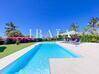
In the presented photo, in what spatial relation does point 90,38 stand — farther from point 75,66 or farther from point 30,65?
point 75,66

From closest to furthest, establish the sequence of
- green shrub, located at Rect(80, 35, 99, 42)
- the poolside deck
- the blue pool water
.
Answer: the poolside deck
the blue pool water
green shrub, located at Rect(80, 35, 99, 42)

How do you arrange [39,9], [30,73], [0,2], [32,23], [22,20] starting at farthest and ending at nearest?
[32,23], [22,20], [39,9], [0,2], [30,73]

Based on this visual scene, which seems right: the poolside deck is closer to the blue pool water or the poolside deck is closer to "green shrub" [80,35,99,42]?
the blue pool water

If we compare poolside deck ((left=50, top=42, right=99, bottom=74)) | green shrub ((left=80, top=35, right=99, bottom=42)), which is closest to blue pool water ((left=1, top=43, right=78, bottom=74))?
poolside deck ((left=50, top=42, right=99, bottom=74))

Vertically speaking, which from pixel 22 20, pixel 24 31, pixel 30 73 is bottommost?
pixel 30 73

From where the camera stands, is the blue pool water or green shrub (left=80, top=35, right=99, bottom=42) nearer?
the blue pool water

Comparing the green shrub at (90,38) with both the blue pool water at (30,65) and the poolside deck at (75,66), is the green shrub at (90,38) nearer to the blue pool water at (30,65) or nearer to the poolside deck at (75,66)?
the blue pool water at (30,65)

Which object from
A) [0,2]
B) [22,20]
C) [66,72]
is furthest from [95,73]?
[22,20]

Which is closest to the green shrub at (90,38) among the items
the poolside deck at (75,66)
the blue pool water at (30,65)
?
the blue pool water at (30,65)


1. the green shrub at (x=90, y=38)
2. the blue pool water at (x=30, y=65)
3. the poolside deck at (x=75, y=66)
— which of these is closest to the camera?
the poolside deck at (x=75, y=66)

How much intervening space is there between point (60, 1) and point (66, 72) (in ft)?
121

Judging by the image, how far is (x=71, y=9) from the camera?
46.6 m

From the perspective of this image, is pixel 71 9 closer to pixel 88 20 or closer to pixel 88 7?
pixel 88 7

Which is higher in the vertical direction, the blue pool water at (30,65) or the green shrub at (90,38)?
the green shrub at (90,38)
